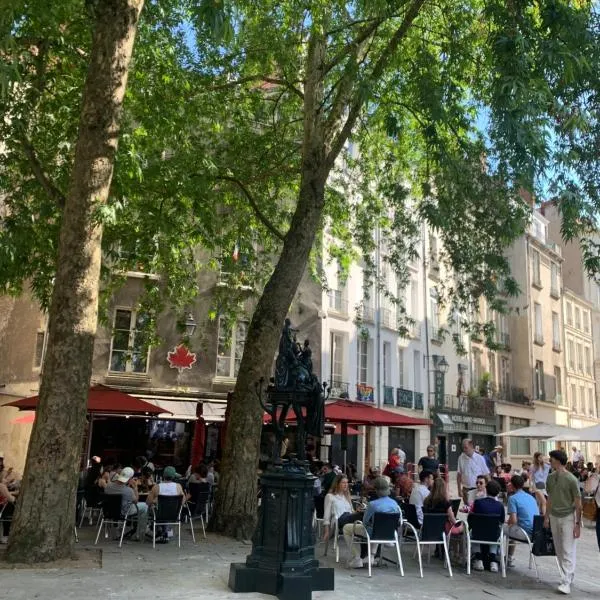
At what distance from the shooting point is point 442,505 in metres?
9.30

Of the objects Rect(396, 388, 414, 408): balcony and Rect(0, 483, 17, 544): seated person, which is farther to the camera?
Rect(396, 388, 414, 408): balcony

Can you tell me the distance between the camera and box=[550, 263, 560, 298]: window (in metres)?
42.6

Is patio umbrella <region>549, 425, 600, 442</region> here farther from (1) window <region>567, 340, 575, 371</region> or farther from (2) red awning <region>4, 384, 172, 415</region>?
(1) window <region>567, 340, 575, 371</region>

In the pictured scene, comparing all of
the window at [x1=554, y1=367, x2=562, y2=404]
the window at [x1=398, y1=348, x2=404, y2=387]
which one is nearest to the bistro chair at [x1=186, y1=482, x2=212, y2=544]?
the window at [x1=398, y1=348, x2=404, y2=387]

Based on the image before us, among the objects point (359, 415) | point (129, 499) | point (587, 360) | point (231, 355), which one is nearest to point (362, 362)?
point (231, 355)

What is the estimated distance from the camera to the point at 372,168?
55.3 ft

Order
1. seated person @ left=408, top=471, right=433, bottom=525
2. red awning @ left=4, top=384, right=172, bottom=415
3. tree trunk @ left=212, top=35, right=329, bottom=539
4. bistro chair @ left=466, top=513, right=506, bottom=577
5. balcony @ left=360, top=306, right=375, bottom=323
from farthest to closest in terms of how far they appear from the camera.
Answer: balcony @ left=360, top=306, right=375, bottom=323
red awning @ left=4, top=384, right=172, bottom=415
tree trunk @ left=212, top=35, right=329, bottom=539
seated person @ left=408, top=471, right=433, bottom=525
bistro chair @ left=466, top=513, right=506, bottom=577

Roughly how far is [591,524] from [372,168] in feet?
35.0

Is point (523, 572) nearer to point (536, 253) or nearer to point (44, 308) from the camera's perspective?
point (44, 308)

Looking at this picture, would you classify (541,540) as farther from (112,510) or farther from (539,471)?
(539,471)

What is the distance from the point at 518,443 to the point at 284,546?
33548 mm

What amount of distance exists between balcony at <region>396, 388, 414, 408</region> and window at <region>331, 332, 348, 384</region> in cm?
386

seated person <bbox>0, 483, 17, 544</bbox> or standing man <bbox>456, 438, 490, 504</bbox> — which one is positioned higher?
standing man <bbox>456, 438, 490, 504</bbox>

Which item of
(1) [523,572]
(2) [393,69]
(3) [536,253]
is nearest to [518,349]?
(3) [536,253]
